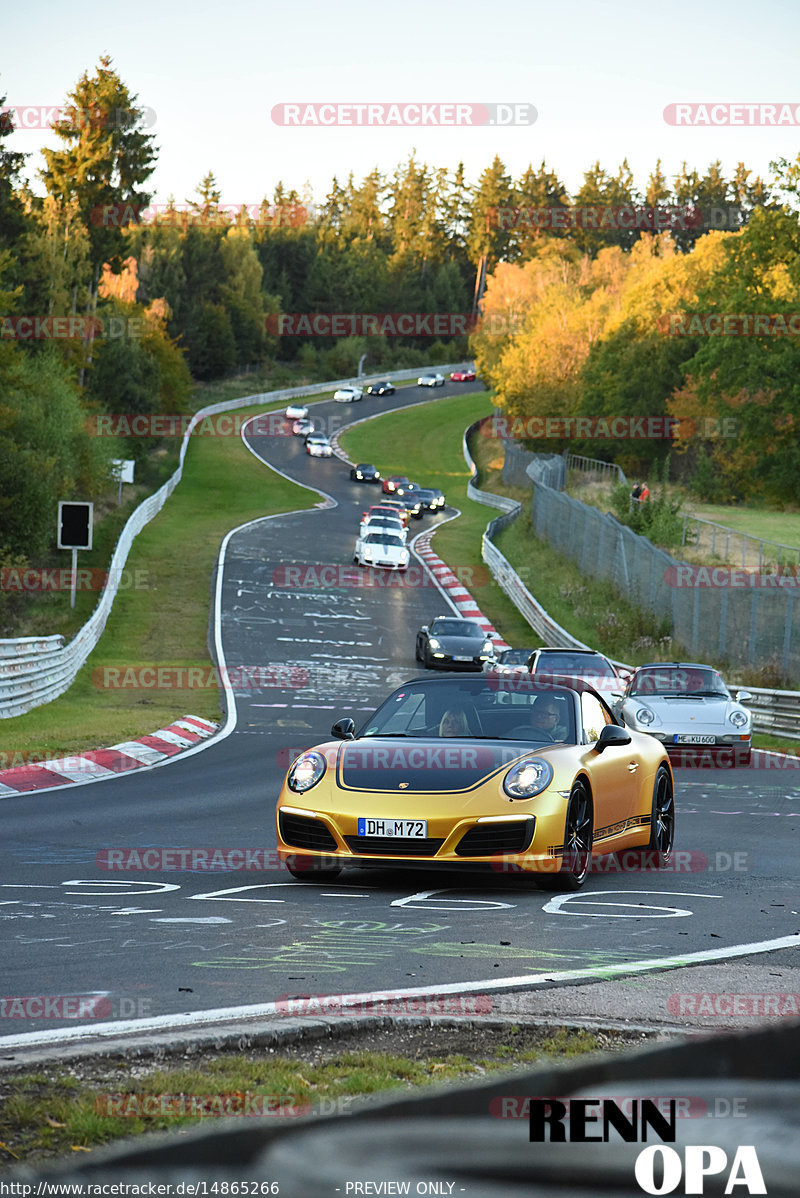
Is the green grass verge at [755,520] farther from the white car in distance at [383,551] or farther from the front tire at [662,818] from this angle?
the front tire at [662,818]

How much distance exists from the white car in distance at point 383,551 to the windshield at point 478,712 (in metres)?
42.3

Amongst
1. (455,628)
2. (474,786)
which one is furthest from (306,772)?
(455,628)

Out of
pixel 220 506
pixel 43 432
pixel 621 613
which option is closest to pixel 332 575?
pixel 43 432

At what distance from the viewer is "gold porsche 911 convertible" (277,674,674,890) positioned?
30.7 feet

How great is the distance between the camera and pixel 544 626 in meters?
42.8

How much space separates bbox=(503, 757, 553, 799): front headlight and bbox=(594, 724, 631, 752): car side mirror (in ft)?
2.59

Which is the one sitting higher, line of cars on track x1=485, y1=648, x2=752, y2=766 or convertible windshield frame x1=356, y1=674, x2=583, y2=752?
convertible windshield frame x1=356, y1=674, x2=583, y2=752

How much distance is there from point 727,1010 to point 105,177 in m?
79.6

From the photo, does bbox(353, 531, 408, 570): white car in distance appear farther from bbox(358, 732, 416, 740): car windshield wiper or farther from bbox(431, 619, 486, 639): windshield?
bbox(358, 732, 416, 740): car windshield wiper

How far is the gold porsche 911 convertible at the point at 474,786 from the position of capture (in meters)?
9.36

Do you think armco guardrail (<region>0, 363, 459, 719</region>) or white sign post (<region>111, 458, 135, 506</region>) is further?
white sign post (<region>111, 458, 135, 506</region>)

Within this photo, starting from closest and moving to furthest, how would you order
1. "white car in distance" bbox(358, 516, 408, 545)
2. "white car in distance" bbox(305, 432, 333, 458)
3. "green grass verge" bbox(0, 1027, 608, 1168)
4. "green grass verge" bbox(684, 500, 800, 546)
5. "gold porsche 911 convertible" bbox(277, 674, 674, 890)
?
"green grass verge" bbox(0, 1027, 608, 1168) → "gold porsche 911 convertible" bbox(277, 674, 674, 890) → "green grass verge" bbox(684, 500, 800, 546) → "white car in distance" bbox(358, 516, 408, 545) → "white car in distance" bbox(305, 432, 333, 458)

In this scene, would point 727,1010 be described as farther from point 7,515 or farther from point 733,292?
point 733,292

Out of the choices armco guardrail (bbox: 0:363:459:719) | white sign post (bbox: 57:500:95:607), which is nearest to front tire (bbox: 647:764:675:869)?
armco guardrail (bbox: 0:363:459:719)
